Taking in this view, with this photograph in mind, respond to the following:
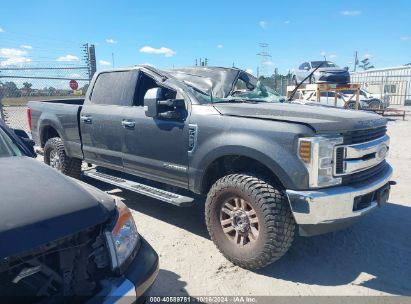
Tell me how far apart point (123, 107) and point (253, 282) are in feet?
9.01

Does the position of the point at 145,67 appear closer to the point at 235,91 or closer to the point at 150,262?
the point at 235,91

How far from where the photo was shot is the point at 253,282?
10.8 ft

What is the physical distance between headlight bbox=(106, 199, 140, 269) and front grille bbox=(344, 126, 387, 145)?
198cm

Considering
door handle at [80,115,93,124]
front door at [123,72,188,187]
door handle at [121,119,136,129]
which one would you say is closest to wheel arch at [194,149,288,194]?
Result: front door at [123,72,188,187]

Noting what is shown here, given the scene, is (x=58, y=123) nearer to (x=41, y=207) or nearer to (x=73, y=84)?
(x=41, y=207)

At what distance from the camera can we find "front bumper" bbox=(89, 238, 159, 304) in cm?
198

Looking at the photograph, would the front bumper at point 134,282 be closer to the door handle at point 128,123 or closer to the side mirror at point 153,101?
the side mirror at point 153,101

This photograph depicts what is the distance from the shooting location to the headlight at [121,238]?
84.0 inches

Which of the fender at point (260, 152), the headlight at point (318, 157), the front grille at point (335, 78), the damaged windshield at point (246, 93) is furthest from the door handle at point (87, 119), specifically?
the front grille at point (335, 78)

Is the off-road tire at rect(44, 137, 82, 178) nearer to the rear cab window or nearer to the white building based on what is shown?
the rear cab window

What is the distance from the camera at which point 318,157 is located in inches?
120

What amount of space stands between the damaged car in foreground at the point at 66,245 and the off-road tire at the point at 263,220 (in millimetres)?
1179

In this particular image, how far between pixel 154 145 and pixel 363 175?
7.41 ft

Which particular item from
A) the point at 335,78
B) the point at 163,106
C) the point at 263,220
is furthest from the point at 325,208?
the point at 335,78
